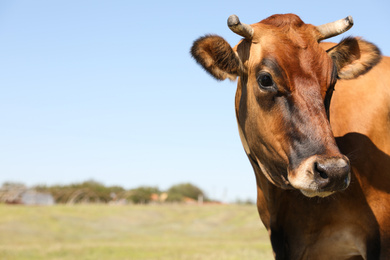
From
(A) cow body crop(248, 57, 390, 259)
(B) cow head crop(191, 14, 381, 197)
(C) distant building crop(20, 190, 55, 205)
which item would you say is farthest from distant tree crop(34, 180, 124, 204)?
(B) cow head crop(191, 14, 381, 197)

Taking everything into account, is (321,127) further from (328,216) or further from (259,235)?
(259,235)

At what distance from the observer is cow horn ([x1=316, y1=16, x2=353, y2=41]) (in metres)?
5.33

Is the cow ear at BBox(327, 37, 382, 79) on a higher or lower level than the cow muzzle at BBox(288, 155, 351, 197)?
higher

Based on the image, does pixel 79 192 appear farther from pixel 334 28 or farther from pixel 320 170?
pixel 320 170

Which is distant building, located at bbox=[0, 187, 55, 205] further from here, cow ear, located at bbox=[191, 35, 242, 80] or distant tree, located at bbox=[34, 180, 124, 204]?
cow ear, located at bbox=[191, 35, 242, 80]

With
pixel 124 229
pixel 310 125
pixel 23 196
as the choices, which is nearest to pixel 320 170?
pixel 310 125

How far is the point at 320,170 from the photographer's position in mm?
4176

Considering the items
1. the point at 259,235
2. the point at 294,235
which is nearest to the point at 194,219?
the point at 259,235

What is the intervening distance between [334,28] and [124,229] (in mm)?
41714

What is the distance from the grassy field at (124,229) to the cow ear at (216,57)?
19.3 metres

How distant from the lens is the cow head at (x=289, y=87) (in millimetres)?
4348

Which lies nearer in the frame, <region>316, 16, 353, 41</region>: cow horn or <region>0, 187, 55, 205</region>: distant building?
<region>316, 16, 353, 41</region>: cow horn

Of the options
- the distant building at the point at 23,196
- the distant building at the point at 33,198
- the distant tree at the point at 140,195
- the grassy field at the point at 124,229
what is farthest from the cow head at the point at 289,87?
the distant tree at the point at 140,195

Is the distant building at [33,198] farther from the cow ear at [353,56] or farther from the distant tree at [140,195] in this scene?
the cow ear at [353,56]
